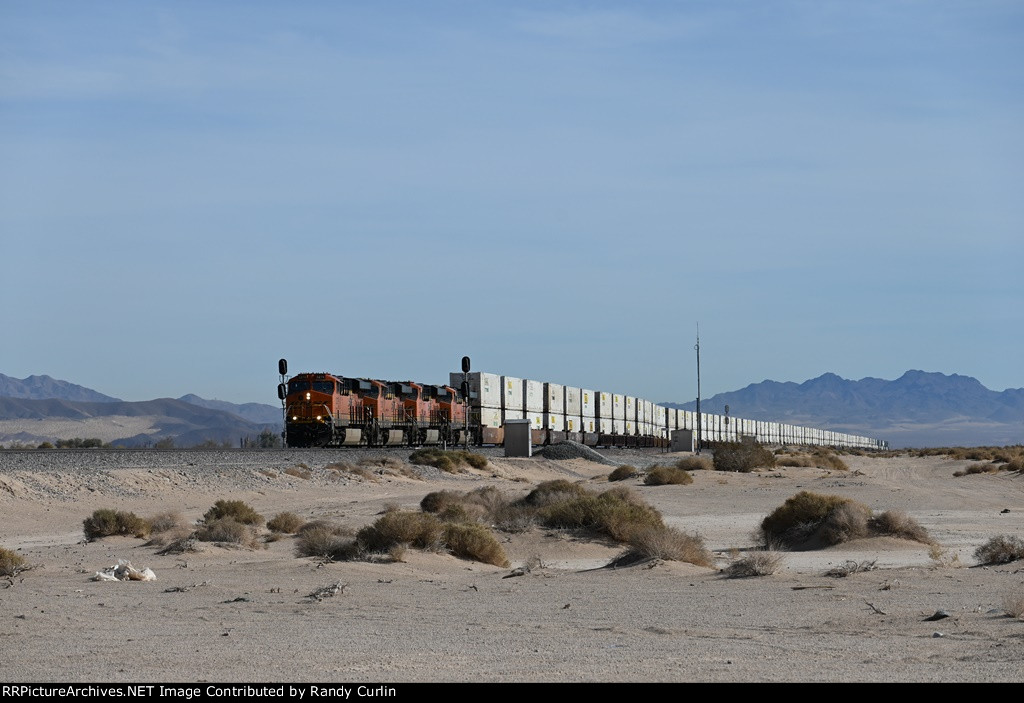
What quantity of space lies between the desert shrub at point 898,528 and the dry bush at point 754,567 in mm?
5022

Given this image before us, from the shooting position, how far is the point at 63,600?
1272 centimetres

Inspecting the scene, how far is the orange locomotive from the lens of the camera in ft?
164

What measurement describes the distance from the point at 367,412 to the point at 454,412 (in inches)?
355

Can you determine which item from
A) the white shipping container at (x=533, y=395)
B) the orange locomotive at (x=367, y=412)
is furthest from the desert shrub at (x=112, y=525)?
the white shipping container at (x=533, y=395)

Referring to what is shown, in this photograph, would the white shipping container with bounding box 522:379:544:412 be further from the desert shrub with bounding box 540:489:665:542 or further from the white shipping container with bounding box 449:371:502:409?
the desert shrub with bounding box 540:489:665:542

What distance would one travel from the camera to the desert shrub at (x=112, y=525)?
2028cm

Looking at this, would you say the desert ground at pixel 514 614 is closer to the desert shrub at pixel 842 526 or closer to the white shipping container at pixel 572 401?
the desert shrub at pixel 842 526

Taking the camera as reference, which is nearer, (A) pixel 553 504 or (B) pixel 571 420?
(A) pixel 553 504

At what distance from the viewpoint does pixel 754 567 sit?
14.7m

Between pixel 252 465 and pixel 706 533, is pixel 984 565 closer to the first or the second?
pixel 706 533

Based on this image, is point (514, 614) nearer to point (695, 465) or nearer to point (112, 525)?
point (112, 525)

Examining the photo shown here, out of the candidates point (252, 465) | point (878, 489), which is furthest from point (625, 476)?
point (252, 465)
